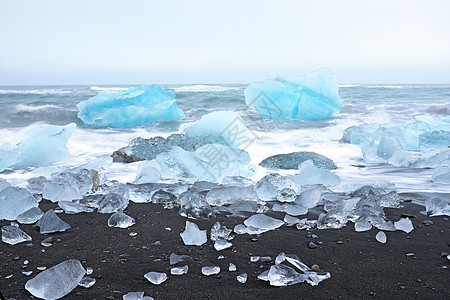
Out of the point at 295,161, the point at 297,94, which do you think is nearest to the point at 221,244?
the point at 295,161

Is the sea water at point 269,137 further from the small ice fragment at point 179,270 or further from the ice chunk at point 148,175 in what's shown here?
the small ice fragment at point 179,270

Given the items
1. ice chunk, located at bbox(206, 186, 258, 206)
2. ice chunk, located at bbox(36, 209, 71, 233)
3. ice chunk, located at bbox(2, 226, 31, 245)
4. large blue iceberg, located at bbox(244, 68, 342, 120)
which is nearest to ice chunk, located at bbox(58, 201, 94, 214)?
ice chunk, located at bbox(36, 209, 71, 233)

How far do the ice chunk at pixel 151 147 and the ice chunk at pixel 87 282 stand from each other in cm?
258

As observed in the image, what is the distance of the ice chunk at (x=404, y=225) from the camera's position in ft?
5.65

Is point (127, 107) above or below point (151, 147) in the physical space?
above

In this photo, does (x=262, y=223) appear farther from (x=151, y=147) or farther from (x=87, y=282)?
(x=151, y=147)

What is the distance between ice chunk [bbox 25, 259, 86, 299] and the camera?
1.14 meters

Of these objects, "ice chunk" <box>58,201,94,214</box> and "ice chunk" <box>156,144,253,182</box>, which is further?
"ice chunk" <box>156,144,253,182</box>

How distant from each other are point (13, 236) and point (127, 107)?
5.56m

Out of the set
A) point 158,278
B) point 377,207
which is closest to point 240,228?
point 158,278

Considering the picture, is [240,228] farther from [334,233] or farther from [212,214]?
[334,233]

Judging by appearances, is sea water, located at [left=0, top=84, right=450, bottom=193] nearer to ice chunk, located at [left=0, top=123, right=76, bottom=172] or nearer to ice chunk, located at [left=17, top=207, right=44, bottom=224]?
ice chunk, located at [left=0, top=123, right=76, bottom=172]

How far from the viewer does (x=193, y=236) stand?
159 cm

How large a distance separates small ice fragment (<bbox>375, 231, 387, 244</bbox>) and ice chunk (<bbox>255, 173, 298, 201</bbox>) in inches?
30.0
